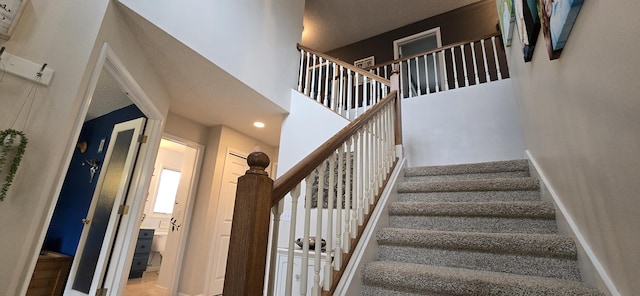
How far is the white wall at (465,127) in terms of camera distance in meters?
3.09

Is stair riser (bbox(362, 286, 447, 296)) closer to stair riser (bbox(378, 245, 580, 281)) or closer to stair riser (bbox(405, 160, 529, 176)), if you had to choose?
stair riser (bbox(378, 245, 580, 281))

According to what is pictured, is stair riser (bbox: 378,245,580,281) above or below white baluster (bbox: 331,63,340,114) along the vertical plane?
below

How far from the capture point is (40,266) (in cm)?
271

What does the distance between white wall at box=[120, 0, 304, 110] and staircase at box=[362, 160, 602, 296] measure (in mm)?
2045

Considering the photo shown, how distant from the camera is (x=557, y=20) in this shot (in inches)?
42.7

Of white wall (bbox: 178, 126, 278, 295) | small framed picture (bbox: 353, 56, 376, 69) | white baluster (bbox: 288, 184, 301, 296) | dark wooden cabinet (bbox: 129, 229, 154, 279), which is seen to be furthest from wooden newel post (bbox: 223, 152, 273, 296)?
small framed picture (bbox: 353, 56, 376, 69)

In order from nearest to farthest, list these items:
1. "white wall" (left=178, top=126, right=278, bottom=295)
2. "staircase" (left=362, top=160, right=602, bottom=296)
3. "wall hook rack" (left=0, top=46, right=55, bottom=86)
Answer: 1. "staircase" (left=362, top=160, right=602, bottom=296)
2. "wall hook rack" (left=0, top=46, right=55, bottom=86)
3. "white wall" (left=178, top=126, right=278, bottom=295)

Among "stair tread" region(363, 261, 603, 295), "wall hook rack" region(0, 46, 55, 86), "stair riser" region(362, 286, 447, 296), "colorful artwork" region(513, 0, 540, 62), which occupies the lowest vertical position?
"stair riser" region(362, 286, 447, 296)

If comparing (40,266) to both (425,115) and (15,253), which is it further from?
(425,115)

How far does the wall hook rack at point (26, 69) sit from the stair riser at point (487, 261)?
80.8 inches

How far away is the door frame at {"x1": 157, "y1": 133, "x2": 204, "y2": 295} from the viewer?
3521 millimetres

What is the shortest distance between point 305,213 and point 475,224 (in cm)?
116

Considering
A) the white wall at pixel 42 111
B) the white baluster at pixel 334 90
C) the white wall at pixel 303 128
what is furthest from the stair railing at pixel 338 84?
the white wall at pixel 42 111

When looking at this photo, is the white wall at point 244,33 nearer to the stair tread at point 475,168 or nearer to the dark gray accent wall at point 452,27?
the stair tread at point 475,168
